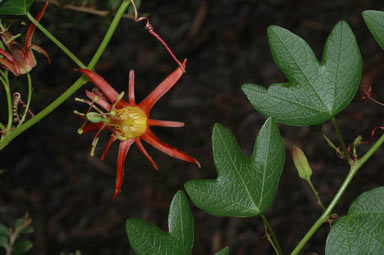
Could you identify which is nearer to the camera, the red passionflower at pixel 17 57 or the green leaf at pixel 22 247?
the red passionflower at pixel 17 57

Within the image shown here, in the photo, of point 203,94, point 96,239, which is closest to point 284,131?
point 203,94

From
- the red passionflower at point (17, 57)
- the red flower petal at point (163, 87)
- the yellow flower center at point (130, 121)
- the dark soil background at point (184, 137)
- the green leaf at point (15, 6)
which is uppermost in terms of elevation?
the green leaf at point (15, 6)

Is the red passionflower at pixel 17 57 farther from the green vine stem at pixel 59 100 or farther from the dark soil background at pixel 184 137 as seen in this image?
the dark soil background at pixel 184 137

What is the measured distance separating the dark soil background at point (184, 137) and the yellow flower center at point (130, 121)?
5.78ft

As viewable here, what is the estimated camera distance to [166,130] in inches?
111

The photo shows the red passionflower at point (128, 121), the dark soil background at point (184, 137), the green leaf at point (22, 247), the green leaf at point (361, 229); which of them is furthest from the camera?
the dark soil background at point (184, 137)

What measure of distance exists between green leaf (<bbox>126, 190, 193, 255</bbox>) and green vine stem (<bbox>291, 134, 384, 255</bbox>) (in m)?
0.18

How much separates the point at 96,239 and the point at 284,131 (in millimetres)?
1273

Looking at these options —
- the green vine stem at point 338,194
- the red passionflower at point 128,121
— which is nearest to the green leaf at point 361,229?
the green vine stem at point 338,194

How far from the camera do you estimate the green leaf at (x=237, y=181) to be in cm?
78

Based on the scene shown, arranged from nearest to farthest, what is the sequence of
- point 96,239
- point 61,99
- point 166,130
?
point 61,99
point 96,239
point 166,130

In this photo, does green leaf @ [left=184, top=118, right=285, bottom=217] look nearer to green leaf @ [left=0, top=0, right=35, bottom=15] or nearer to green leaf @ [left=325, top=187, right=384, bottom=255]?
green leaf @ [left=325, top=187, right=384, bottom=255]

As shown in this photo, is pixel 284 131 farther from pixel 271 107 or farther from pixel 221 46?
pixel 271 107

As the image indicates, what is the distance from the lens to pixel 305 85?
816 mm
